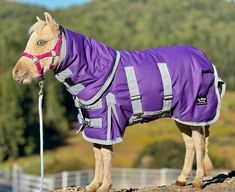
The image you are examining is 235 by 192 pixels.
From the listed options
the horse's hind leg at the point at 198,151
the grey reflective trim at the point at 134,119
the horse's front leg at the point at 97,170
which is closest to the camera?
the grey reflective trim at the point at 134,119

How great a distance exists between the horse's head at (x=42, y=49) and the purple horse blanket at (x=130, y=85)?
0.12 meters

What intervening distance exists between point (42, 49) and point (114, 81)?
0.91m

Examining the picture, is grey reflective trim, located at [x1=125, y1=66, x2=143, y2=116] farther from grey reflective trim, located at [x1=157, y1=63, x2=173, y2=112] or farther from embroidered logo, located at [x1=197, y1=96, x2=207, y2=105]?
embroidered logo, located at [x1=197, y1=96, x2=207, y2=105]

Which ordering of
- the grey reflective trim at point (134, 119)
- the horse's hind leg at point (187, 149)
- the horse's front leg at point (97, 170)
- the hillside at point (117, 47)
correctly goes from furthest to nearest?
the hillside at point (117, 47) → the horse's hind leg at point (187, 149) → the horse's front leg at point (97, 170) → the grey reflective trim at point (134, 119)

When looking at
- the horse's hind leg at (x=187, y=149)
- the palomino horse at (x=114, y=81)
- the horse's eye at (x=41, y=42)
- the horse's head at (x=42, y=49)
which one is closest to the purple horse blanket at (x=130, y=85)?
the palomino horse at (x=114, y=81)

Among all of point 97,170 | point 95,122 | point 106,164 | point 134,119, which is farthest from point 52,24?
point 97,170

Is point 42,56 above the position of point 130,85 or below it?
above

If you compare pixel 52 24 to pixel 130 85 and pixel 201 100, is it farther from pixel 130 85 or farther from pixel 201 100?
pixel 201 100

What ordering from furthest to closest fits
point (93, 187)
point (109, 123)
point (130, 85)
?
point (93, 187), point (130, 85), point (109, 123)

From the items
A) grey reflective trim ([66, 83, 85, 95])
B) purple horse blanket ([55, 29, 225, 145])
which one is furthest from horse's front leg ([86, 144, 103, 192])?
grey reflective trim ([66, 83, 85, 95])

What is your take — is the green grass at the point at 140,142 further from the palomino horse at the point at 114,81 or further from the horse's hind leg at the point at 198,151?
the palomino horse at the point at 114,81

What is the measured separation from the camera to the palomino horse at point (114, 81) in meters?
7.37

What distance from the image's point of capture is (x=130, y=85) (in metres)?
7.61

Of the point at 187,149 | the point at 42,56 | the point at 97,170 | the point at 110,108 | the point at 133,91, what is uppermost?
the point at 42,56
